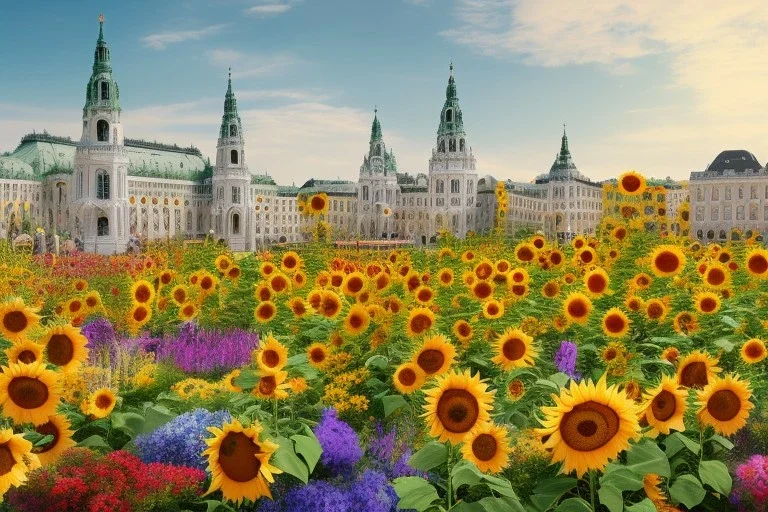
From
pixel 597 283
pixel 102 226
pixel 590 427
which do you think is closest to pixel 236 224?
pixel 102 226

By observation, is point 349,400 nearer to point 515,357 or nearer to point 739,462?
point 515,357

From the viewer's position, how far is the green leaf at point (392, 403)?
505 centimetres

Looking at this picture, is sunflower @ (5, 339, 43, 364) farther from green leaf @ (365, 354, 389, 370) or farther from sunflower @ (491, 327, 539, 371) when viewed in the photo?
sunflower @ (491, 327, 539, 371)

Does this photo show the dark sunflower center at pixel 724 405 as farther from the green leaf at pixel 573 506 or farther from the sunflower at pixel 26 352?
the sunflower at pixel 26 352

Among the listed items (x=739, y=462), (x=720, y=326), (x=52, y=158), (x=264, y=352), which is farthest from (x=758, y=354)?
(x=52, y=158)

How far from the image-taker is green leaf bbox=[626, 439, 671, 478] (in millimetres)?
3898

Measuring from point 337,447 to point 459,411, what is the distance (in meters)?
1.28

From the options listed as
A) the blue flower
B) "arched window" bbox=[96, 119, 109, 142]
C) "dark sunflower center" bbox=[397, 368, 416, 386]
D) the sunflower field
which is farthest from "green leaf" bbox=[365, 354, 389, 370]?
"arched window" bbox=[96, 119, 109, 142]

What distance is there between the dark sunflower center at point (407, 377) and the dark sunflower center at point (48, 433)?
74.5 inches

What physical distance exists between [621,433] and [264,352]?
2.09m

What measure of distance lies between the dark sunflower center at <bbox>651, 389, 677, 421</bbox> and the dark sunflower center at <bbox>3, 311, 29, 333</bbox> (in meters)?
3.72

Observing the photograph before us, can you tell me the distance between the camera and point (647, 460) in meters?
3.99

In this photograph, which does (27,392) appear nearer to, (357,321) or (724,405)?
(357,321)

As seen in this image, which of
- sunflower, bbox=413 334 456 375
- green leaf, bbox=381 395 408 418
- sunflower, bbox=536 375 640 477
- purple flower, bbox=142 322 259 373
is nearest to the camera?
sunflower, bbox=536 375 640 477
